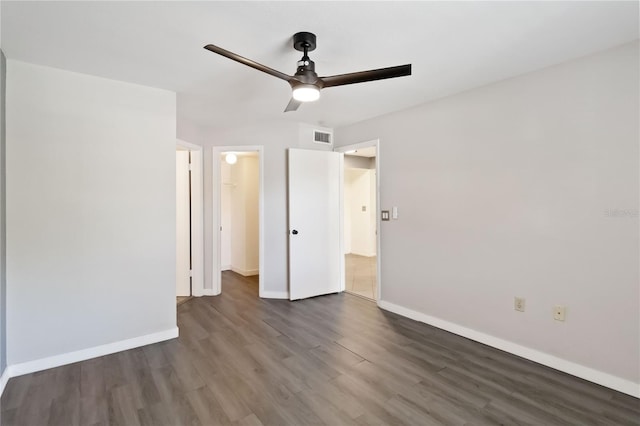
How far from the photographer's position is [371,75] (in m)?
1.91

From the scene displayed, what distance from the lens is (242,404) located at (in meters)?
2.02

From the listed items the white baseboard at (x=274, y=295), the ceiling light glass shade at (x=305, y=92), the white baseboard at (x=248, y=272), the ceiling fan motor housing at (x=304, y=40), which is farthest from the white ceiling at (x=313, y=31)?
the white baseboard at (x=248, y=272)

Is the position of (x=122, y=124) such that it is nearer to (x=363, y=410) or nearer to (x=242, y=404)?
(x=242, y=404)

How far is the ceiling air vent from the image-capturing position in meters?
4.46

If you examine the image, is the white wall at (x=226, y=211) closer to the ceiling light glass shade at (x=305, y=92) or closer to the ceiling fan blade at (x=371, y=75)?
the ceiling light glass shade at (x=305, y=92)

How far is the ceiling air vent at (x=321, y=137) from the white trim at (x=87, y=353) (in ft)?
9.72

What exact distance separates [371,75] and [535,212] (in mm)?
1864

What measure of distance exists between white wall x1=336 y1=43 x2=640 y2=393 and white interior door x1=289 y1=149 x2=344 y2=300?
1.11 m

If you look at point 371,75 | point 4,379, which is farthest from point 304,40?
point 4,379

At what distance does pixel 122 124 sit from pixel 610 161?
3.93m

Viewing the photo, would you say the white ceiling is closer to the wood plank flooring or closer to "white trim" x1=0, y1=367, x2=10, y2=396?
"white trim" x1=0, y1=367, x2=10, y2=396

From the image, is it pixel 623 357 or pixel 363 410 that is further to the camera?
pixel 623 357

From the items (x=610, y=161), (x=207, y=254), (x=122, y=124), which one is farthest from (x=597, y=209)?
(x=207, y=254)

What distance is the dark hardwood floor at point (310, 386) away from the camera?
6.27 ft
